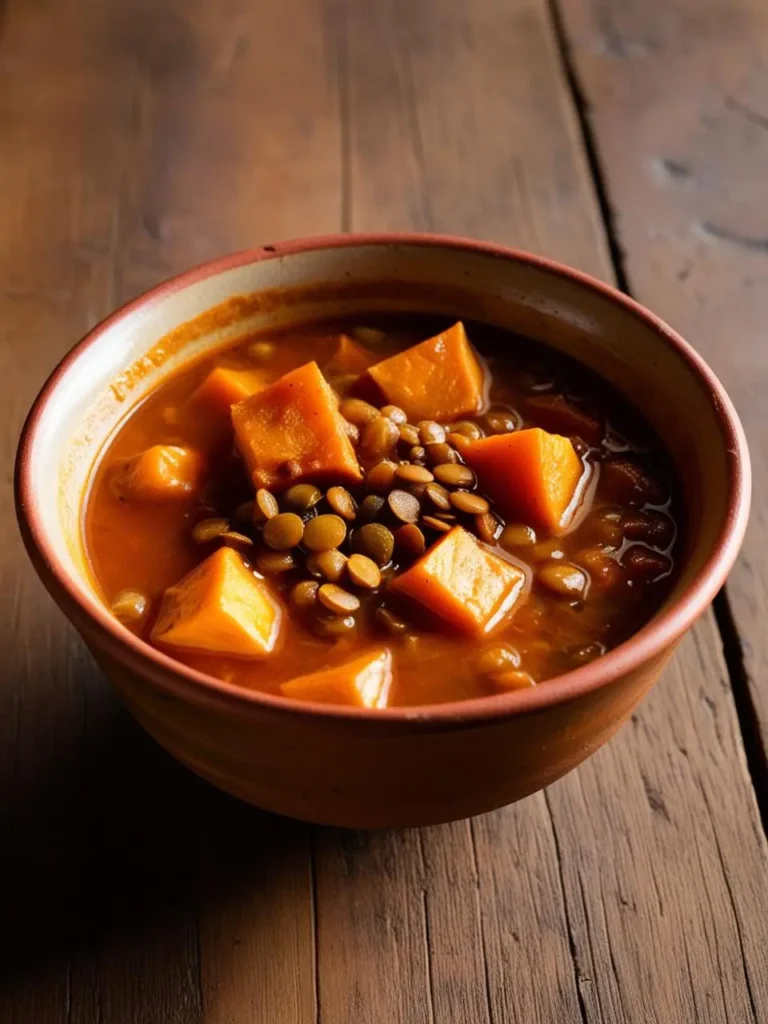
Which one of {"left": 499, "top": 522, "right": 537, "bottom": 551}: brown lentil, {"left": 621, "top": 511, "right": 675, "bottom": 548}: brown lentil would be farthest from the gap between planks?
{"left": 499, "top": 522, "right": 537, "bottom": 551}: brown lentil

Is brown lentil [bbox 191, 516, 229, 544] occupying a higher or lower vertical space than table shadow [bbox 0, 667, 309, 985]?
higher

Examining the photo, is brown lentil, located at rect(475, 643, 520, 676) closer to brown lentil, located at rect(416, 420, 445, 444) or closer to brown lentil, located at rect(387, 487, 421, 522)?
brown lentil, located at rect(387, 487, 421, 522)

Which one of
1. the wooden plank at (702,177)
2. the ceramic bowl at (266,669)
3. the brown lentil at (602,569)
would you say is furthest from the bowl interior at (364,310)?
the wooden plank at (702,177)

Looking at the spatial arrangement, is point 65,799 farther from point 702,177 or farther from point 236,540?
point 702,177

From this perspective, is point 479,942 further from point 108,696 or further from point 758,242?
point 758,242

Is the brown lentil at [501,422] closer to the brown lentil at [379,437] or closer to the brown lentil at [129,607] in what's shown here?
the brown lentil at [379,437]

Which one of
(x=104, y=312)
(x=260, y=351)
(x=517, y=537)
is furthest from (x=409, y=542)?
(x=104, y=312)
